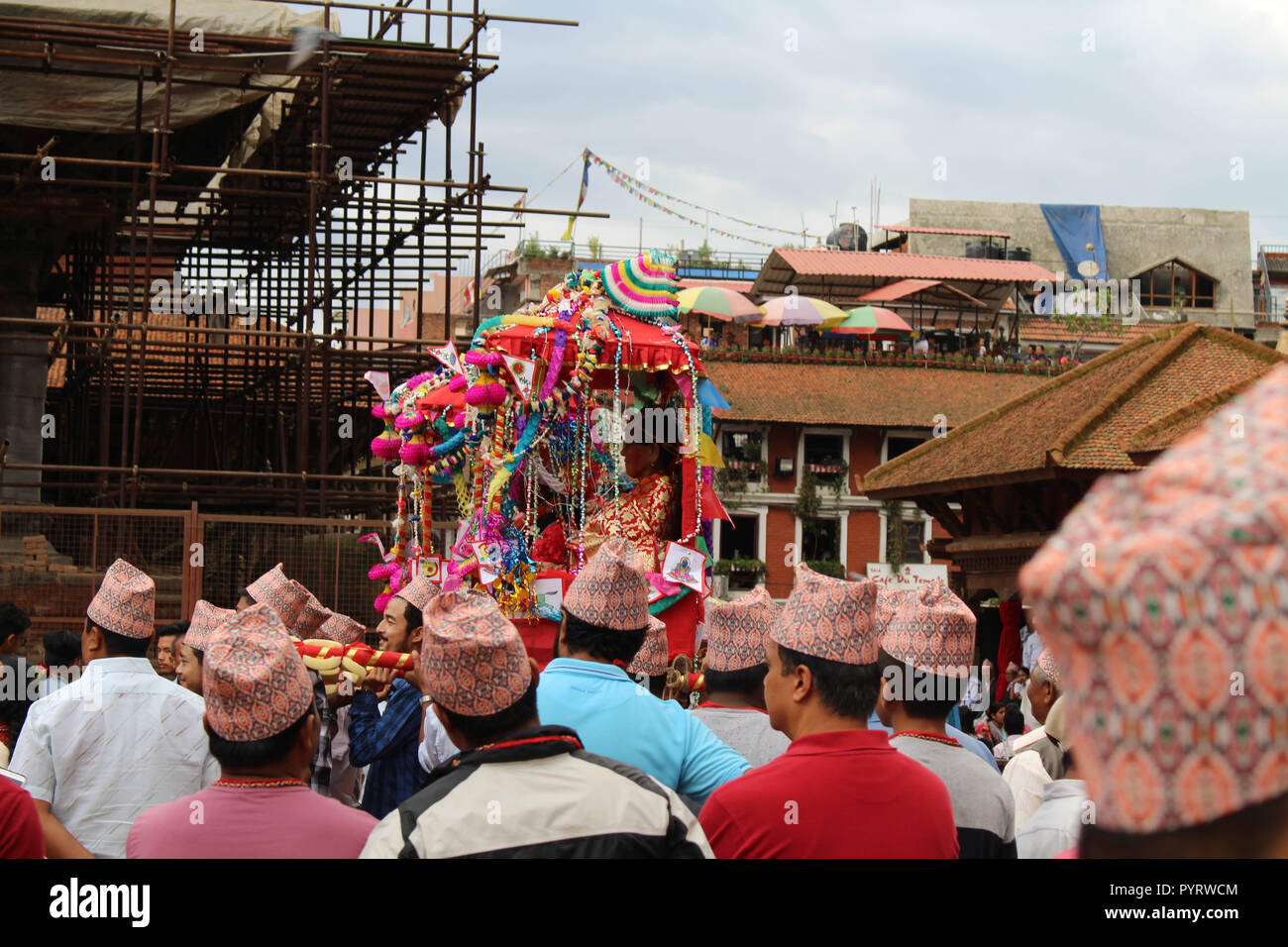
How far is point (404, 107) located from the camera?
19219mm

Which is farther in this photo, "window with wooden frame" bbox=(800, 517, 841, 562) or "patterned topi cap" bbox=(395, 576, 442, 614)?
"window with wooden frame" bbox=(800, 517, 841, 562)

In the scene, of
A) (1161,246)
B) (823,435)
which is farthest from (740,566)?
(1161,246)

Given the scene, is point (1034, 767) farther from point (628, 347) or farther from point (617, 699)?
point (628, 347)

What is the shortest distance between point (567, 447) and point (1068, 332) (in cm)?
4322

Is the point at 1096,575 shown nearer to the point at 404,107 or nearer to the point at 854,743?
the point at 854,743

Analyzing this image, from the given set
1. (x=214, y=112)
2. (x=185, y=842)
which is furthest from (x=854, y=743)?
(x=214, y=112)

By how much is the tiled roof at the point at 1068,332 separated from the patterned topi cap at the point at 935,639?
153 ft

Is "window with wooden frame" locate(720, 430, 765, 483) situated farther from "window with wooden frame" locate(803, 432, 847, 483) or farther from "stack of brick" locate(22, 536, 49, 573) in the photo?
"stack of brick" locate(22, 536, 49, 573)

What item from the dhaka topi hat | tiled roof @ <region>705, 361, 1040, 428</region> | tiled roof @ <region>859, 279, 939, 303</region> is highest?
tiled roof @ <region>859, 279, 939, 303</region>

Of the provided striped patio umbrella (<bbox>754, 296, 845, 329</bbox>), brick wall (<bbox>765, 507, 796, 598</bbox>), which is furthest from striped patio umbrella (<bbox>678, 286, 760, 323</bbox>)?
brick wall (<bbox>765, 507, 796, 598</bbox>)

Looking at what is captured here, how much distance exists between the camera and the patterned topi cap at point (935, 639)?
4.66 metres

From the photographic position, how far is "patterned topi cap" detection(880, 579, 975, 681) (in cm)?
466

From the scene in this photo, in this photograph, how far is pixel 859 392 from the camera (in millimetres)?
42469

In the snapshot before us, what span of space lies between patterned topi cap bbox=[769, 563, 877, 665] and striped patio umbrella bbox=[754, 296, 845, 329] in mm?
38493
